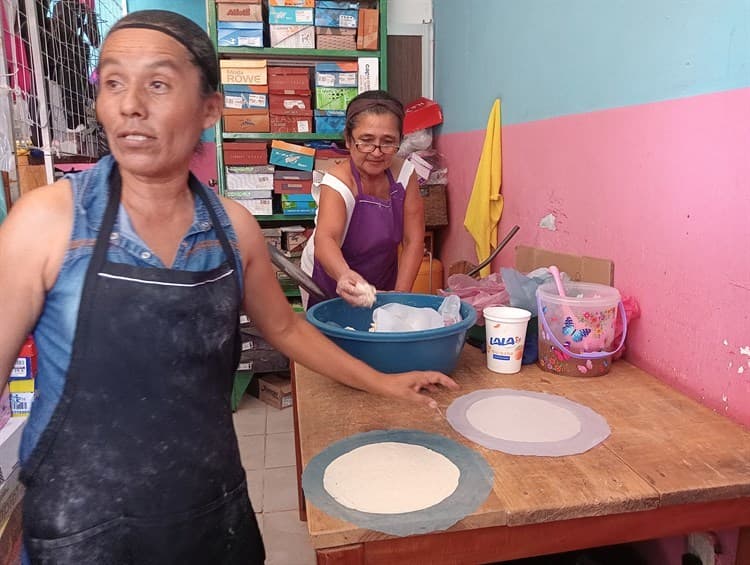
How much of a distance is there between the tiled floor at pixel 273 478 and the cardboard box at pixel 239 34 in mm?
2181

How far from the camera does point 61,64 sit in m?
2.61

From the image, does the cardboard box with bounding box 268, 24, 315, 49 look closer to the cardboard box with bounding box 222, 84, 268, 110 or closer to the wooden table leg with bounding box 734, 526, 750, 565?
the cardboard box with bounding box 222, 84, 268, 110

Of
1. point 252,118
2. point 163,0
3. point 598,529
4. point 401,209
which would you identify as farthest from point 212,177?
point 598,529

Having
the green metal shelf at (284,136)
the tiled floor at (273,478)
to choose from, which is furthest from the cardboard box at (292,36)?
the tiled floor at (273,478)

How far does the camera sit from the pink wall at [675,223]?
1219 millimetres

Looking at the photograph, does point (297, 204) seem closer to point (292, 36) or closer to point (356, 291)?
point (292, 36)

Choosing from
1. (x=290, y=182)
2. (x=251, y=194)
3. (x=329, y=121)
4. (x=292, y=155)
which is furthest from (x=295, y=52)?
(x=251, y=194)

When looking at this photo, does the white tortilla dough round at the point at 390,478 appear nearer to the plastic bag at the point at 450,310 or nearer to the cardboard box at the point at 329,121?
the plastic bag at the point at 450,310

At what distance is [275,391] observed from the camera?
137 inches

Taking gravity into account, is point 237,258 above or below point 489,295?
above

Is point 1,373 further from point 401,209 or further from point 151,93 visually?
point 401,209

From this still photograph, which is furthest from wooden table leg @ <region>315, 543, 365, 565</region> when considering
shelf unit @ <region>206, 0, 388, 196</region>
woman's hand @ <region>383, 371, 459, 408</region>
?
shelf unit @ <region>206, 0, 388, 196</region>

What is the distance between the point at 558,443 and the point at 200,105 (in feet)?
3.01

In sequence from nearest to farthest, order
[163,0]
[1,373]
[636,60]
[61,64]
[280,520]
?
1. [1,373]
2. [636,60]
3. [280,520]
4. [61,64]
5. [163,0]
